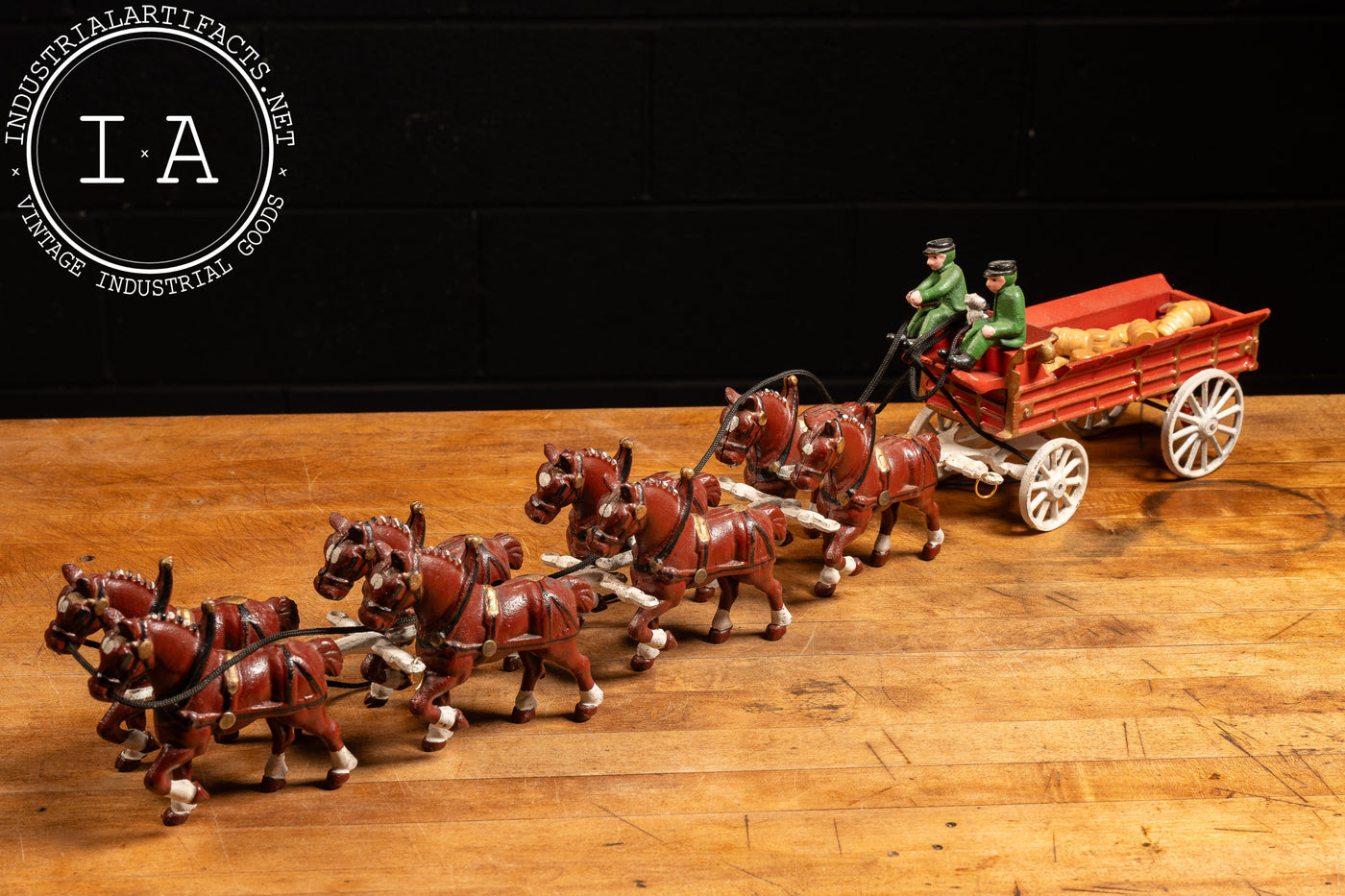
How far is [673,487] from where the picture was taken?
11.8 ft

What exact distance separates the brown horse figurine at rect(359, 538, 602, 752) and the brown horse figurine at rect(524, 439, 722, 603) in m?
0.16

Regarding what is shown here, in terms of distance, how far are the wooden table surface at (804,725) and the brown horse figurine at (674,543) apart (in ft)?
0.56

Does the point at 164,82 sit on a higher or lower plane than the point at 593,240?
higher

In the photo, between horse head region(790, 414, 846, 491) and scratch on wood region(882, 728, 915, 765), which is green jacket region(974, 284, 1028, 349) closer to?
horse head region(790, 414, 846, 491)

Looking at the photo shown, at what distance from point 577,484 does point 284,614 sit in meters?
0.71

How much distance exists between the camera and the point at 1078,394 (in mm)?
4422

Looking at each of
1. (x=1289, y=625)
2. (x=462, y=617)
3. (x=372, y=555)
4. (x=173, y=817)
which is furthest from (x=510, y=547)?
(x=1289, y=625)

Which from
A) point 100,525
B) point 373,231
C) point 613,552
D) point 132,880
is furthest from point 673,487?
point 373,231

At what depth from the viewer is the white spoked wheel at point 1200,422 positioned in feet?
15.2

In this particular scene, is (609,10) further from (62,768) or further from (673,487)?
(62,768)

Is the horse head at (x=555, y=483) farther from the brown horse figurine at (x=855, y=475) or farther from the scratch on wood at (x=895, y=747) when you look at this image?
the scratch on wood at (x=895, y=747)

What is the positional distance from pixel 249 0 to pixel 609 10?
49.3 inches
